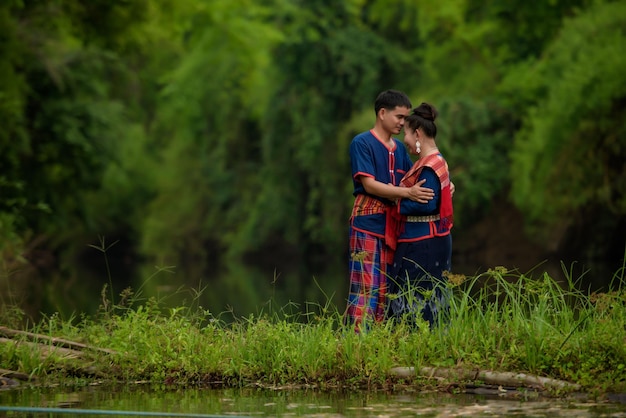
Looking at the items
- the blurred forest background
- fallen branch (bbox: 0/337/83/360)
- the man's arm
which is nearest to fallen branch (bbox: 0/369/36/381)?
fallen branch (bbox: 0/337/83/360)

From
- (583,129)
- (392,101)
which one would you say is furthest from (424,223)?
(583,129)

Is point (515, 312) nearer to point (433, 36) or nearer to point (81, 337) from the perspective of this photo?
point (81, 337)

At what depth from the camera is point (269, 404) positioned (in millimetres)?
6613

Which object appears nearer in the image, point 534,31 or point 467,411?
point 467,411

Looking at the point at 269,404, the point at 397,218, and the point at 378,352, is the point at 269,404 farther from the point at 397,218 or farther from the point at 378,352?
the point at 397,218

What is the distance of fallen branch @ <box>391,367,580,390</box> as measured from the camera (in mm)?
6645

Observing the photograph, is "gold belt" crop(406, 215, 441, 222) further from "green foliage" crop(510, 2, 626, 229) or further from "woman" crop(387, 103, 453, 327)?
"green foliage" crop(510, 2, 626, 229)

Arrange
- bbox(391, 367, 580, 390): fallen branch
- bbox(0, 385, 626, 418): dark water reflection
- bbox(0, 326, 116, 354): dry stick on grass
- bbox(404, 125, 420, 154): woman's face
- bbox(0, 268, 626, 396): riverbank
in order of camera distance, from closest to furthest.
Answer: bbox(0, 385, 626, 418): dark water reflection → bbox(391, 367, 580, 390): fallen branch → bbox(0, 268, 626, 396): riverbank → bbox(0, 326, 116, 354): dry stick on grass → bbox(404, 125, 420, 154): woman's face

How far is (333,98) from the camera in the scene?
115ft

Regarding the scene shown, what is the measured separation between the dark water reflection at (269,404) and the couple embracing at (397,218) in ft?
4.14

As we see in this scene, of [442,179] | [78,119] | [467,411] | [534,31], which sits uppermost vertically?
[534,31]

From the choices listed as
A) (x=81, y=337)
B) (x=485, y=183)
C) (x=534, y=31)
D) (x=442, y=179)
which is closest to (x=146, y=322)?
(x=81, y=337)

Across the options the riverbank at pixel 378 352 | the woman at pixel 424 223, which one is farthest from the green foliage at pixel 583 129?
the riverbank at pixel 378 352

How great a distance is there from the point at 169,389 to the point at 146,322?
0.88 meters
